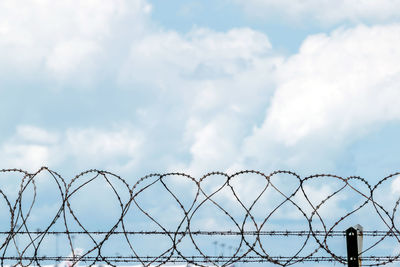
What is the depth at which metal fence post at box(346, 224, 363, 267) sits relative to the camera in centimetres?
1227

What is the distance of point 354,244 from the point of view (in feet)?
40.6

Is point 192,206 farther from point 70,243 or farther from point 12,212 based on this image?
point 12,212

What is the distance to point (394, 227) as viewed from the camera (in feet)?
39.4

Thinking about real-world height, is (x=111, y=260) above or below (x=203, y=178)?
below

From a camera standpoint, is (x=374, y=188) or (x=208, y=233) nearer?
(x=374, y=188)

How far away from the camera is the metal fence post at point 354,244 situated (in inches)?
483

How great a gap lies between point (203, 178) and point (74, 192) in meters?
2.30

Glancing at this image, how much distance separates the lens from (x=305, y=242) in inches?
478

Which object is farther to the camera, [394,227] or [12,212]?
[12,212]

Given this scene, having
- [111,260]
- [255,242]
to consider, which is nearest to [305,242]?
[255,242]

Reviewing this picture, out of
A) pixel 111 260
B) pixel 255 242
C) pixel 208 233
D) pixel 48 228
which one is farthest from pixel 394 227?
pixel 48 228

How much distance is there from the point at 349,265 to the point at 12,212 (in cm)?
589

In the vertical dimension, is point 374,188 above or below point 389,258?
above

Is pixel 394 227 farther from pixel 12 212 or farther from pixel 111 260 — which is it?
pixel 12 212
